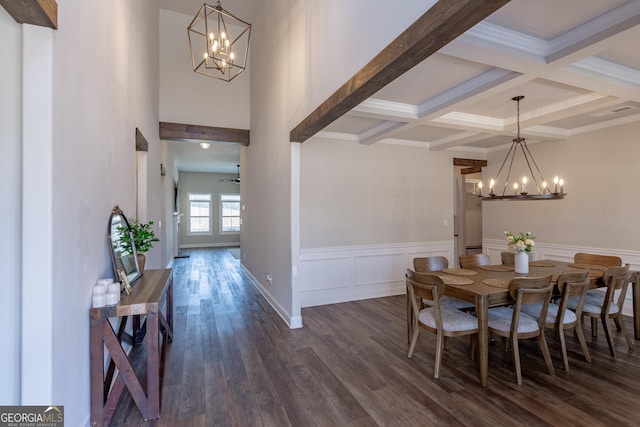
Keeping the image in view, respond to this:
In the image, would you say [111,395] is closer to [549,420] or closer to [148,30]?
[549,420]

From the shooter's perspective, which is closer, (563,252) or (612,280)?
(612,280)

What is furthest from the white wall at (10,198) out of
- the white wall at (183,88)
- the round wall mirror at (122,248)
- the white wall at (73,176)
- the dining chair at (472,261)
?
the white wall at (183,88)

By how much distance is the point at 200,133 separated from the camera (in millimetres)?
5418

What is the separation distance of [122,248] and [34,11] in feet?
5.95

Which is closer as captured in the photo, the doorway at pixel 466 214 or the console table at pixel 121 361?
the console table at pixel 121 361

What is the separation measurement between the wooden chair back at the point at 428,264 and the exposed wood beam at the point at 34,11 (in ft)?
11.6

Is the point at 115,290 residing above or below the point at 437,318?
above

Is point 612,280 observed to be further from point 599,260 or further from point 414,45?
point 414,45

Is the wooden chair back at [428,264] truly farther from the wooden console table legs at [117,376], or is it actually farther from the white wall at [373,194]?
the wooden console table legs at [117,376]

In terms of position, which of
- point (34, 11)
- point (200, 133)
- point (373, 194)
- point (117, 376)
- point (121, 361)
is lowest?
point (117, 376)

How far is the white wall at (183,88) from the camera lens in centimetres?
534

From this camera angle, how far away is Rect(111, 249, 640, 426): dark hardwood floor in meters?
2.02

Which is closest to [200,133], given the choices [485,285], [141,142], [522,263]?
[141,142]

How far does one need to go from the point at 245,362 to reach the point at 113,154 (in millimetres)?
2215
